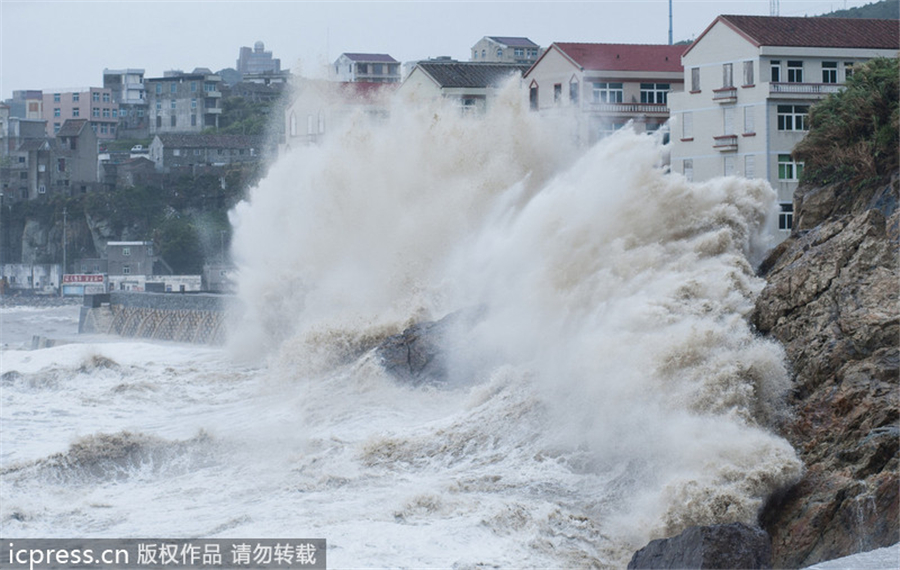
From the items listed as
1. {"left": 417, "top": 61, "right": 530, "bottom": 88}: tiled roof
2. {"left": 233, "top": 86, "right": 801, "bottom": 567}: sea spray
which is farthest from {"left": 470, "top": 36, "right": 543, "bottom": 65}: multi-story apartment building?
{"left": 233, "top": 86, "right": 801, "bottom": 567}: sea spray

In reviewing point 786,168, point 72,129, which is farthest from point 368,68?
point 786,168

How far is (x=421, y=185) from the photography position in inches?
1043

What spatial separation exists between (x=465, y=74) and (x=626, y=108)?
7803mm

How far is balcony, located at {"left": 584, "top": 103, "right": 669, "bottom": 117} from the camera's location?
32.1 meters

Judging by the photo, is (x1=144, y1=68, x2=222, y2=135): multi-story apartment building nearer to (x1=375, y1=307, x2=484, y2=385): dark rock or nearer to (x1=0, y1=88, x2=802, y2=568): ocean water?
(x1=0, y1=88, x2=802, y2=568): ocean water

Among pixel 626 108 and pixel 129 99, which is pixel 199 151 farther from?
pixel 626 108

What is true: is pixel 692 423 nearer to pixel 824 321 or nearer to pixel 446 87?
pixel 824 321

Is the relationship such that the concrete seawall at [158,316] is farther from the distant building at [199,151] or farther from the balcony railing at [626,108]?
the distant building at [199,151]

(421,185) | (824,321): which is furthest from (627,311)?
(421,185)

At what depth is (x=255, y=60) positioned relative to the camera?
478 ft

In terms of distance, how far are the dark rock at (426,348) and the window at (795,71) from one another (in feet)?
34.2

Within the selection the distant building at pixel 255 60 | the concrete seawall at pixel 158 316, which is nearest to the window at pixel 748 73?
the concrete seawall at pixel 158 316

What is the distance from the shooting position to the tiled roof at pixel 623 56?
3256cm

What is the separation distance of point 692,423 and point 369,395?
Result: 7.34m
